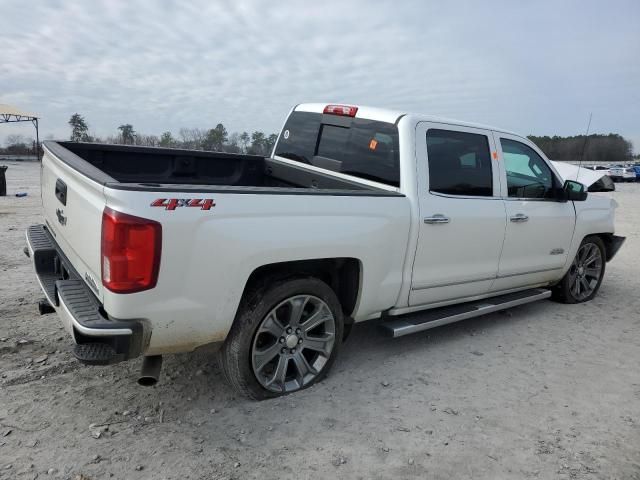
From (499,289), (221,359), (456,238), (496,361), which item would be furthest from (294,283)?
(499,289)

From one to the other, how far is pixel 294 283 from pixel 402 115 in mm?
1637

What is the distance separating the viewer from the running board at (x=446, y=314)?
148 inches

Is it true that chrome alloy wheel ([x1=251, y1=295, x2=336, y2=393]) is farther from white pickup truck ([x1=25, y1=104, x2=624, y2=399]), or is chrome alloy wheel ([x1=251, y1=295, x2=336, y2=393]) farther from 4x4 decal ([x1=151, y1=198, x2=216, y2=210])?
4x4 decal ([x1=151, y1=198, x2=216, y2=210])

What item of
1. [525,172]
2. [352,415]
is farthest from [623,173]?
[352,415]

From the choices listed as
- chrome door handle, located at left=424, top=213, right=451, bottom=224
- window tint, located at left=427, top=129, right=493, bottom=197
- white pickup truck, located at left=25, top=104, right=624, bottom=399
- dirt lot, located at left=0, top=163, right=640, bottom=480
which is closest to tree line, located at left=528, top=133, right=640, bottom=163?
white pickup truck, located at left=25, top=104, right=624, bottom=399

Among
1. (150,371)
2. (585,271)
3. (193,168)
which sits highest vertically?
(193,168)

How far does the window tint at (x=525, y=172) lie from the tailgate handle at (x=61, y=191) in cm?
356

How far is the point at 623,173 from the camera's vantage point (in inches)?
1719

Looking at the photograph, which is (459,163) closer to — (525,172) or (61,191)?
(525,172)

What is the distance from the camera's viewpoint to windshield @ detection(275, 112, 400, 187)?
152 inches

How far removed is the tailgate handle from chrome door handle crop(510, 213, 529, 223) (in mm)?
3511

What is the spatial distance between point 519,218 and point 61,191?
366 centimetres

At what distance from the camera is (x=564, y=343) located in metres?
4.55

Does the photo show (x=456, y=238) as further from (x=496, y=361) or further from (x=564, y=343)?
(x=564, y=343)
